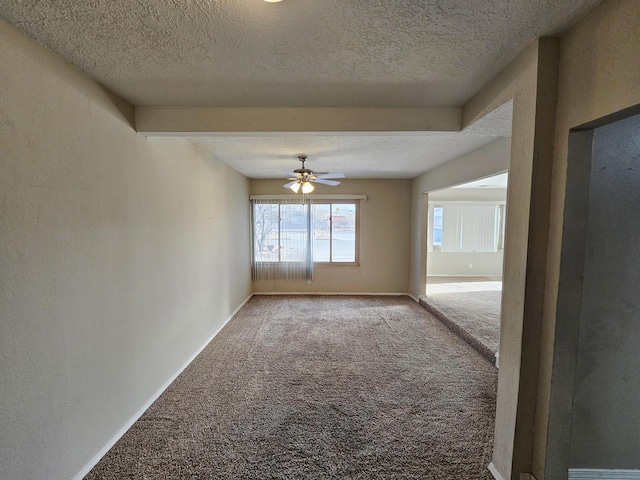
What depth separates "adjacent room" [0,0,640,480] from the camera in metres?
1.17

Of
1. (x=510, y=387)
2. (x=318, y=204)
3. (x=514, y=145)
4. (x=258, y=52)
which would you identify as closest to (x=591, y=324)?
(x=510, y=387)

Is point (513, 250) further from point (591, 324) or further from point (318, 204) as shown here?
point (318, 204)

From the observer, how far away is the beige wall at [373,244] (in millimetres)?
5398

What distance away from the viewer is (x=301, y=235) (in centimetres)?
537

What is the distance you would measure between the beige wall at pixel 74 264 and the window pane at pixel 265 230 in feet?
9.08

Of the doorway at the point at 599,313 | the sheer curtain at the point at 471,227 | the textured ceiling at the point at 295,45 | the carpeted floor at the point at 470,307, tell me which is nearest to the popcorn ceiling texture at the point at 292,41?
the textured ceiling at the point at 295,45

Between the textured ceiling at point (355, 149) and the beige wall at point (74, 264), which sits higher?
the textured ceiling at point (355, 149)

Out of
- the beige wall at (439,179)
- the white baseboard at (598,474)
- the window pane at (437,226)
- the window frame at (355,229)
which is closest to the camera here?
the white baseboard at (598,474)

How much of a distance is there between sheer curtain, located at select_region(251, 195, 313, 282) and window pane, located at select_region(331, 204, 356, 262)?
20.3 inches

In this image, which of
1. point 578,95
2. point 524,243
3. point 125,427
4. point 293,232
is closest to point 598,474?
point 524,243

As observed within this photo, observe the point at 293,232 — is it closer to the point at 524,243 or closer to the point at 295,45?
the point at 295,45

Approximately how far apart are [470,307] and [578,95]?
3.81 meters

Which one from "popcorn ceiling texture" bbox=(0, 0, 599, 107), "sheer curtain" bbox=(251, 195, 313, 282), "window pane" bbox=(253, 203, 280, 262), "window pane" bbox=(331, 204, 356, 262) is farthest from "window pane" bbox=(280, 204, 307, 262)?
"popcorn ceiling texture" bbox=(0, 0, 599, 107)

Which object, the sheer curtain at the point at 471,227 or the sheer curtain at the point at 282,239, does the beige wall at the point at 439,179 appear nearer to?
the sheer curtain at the point at 282,239
